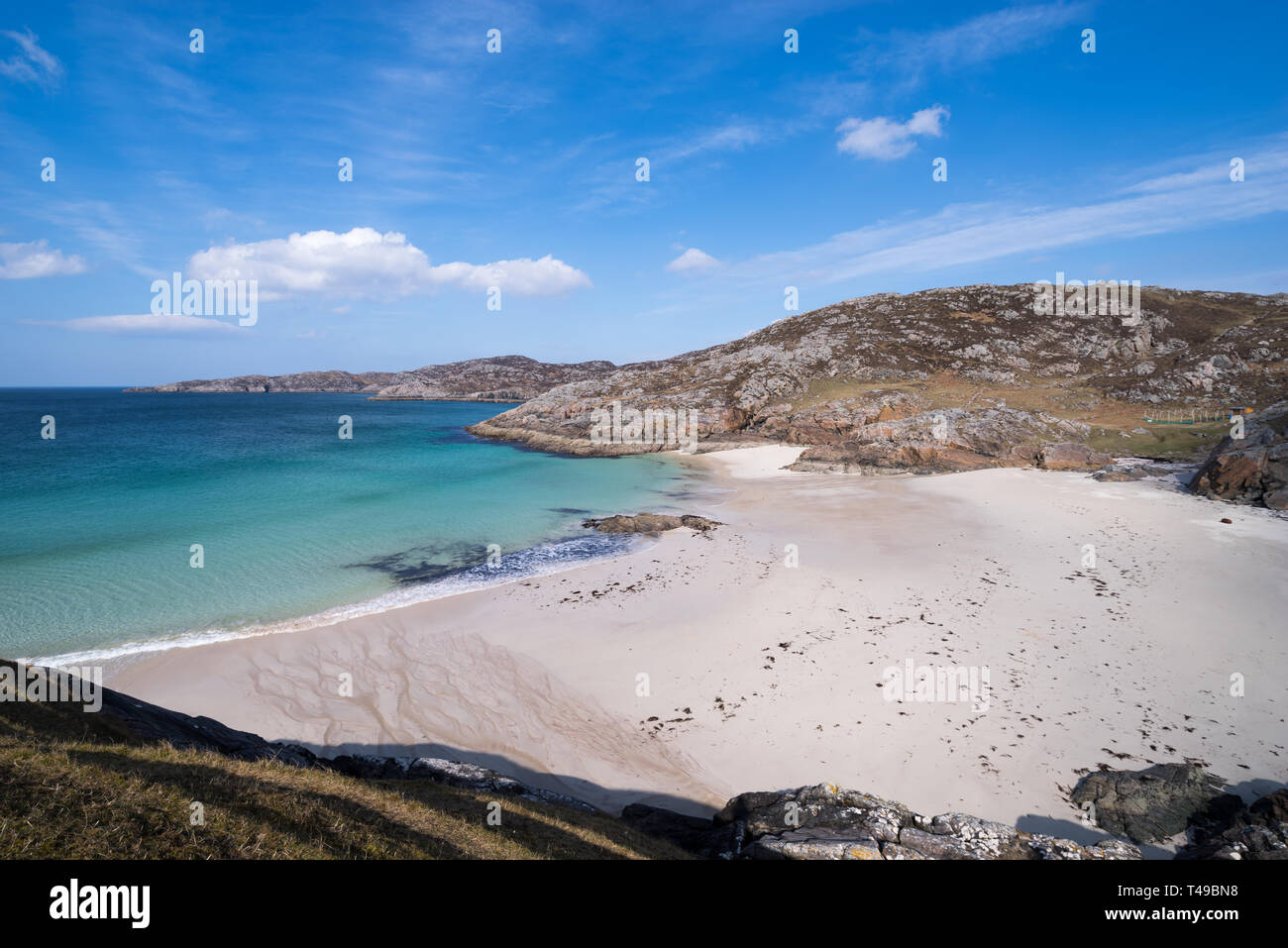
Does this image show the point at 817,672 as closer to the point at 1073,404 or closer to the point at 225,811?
the point at 225,811

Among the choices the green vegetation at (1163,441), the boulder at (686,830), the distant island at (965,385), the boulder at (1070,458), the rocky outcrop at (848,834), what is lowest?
the boulder at (686,830)

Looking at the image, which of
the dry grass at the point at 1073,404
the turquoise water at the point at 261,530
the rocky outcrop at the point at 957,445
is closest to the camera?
the turquoise water at the point at 261,530

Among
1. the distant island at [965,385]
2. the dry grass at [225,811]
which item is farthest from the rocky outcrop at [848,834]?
the distant island at [965,385]

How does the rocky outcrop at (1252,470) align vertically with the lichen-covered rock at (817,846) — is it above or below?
above

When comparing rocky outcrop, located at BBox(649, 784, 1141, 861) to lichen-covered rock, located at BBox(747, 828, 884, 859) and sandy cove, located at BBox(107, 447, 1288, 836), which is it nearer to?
lichen-covered rock, located at BBox(747, 828, 884, 859)

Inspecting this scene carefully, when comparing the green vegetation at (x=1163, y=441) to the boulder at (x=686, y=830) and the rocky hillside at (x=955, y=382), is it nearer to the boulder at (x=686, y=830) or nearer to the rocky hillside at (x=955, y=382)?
the rocky hillside at (x=955, y=382)

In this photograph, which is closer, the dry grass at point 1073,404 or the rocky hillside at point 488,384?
the dry grass at point 1073,404

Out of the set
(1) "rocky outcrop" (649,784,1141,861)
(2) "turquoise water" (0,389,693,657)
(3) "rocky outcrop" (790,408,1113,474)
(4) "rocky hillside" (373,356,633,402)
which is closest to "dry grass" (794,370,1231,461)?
(3) "rocky outcrop" (790,408,1113,474)

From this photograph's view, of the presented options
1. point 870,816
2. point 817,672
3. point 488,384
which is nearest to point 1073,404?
point 817,672
